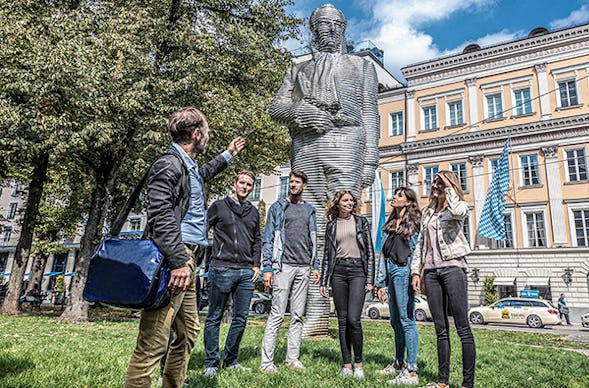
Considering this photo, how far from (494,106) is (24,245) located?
101ft

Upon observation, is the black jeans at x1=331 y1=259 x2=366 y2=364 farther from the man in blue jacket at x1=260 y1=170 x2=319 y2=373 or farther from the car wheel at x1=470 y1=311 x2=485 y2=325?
the car wheel at x1=470 y1=311 x2=485 y2=325

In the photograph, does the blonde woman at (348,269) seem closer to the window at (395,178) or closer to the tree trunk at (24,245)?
the tree trunk at (24,245)

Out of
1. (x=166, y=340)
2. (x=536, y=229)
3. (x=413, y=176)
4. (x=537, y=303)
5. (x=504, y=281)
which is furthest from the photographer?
(x=413, y=176)

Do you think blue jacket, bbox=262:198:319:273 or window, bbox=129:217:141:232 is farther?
window, bbox=129:217:141:232

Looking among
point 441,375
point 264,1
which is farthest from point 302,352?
point 264,1

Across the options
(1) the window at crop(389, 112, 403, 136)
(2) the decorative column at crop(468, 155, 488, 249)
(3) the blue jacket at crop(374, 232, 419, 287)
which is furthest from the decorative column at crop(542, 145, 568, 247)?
(3) the blue jacket at crop(374, 232, 419, 287)

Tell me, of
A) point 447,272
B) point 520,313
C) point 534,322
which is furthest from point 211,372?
point 520,313

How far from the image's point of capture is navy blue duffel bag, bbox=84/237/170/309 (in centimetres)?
A: 242

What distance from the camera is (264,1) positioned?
17.0m

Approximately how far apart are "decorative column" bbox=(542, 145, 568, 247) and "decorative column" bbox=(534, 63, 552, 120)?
251 centimetres

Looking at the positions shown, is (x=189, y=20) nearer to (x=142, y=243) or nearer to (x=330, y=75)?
(x=330, y=75)

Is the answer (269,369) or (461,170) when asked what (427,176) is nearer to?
(461,170)

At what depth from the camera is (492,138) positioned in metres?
32.6

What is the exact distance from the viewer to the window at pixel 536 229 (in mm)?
29953
